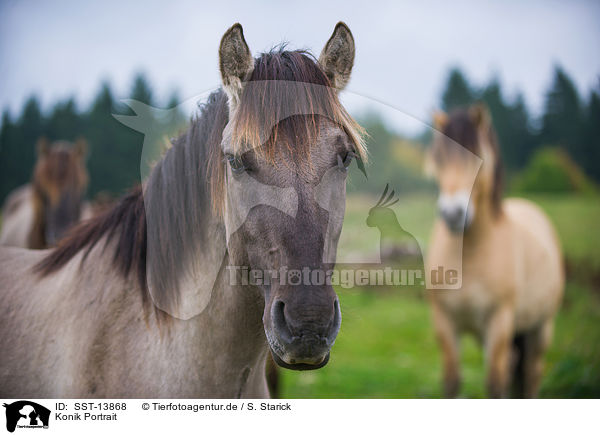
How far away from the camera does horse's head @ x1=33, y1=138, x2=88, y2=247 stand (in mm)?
4547

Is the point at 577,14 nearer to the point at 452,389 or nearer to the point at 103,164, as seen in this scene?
the point at 452,389

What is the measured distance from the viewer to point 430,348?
5.96m

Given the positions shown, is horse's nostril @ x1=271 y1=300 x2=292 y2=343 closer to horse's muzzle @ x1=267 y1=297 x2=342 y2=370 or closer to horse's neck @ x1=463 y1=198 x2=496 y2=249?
horse's muzzle @ x1=267 y1=297 x2=342 y2=370

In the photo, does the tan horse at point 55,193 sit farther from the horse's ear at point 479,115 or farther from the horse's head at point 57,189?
the horse's ear at point 479,115

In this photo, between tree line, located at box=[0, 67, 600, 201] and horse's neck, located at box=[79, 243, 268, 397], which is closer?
horse's neck, located at box=[79, 243, 268, 397]

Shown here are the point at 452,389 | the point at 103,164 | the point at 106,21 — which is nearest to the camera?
the point at 106,21

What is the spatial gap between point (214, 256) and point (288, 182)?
17.2 inches

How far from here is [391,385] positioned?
14.7 ft

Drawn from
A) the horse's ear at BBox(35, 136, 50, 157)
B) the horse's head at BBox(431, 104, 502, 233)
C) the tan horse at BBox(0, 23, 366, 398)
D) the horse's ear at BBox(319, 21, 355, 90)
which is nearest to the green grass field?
the horse's head at BBox(431, 104, 502, 233)

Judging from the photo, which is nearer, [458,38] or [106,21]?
[106,21]

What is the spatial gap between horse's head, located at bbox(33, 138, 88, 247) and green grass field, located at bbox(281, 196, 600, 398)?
2.96m
